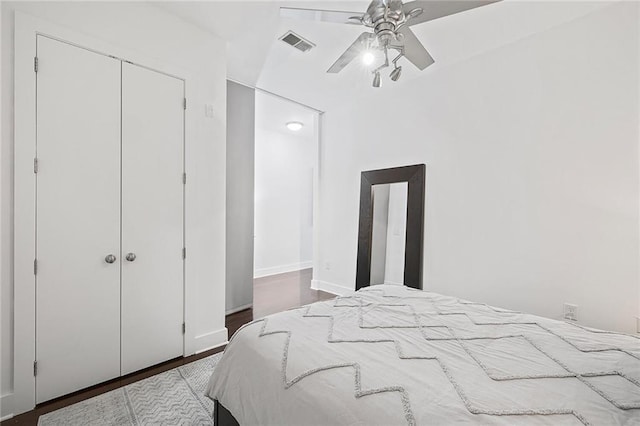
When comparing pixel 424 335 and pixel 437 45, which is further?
pixel 437 45

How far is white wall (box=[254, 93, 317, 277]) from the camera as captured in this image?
5504 millimetres

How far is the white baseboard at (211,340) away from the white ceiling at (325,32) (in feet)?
8.67

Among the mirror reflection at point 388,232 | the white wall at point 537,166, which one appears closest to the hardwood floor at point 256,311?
the mirror reflection at point 388,232

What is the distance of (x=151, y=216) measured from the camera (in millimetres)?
2258

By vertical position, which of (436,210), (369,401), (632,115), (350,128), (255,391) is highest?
(350,128)

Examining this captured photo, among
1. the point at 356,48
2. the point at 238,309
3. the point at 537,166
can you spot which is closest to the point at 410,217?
the point at 537,166

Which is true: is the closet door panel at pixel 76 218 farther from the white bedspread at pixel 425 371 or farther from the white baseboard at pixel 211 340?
the white bedspread at pixel 425 371

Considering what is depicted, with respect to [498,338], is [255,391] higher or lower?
lower

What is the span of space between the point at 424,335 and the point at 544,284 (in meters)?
1.77

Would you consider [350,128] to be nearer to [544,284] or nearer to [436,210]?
[436,210]

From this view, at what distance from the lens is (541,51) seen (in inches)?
98.6

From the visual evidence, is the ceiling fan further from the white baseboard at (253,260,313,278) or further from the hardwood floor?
the white baseboard at (253,260,313,278)

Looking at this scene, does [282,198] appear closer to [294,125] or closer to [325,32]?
[294,125]

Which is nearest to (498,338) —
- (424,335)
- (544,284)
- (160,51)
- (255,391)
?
(424,335)
